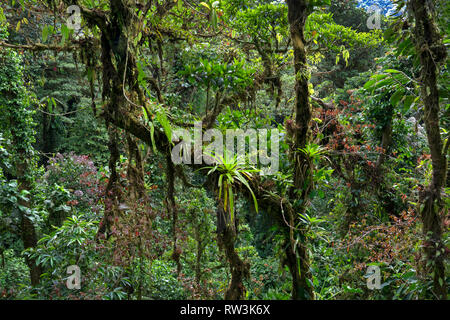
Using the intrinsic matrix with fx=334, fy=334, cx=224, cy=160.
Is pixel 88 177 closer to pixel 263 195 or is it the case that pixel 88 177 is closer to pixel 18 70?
pixel 18 70

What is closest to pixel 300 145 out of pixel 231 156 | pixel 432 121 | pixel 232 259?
pixel 231 156

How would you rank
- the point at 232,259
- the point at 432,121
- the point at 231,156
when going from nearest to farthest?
the point at 432,121
the point at 231,156
the point at 232,259

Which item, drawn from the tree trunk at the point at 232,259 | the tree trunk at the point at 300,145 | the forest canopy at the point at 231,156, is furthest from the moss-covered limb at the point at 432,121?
the tree trunk at the point at 232,259

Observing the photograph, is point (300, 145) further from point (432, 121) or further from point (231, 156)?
point (432, 121)

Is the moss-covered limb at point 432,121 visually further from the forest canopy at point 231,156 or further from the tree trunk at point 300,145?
the tree trunk at point 300,145

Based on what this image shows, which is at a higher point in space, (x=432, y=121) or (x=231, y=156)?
(x=432, y=121)

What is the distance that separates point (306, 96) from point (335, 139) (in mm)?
1924

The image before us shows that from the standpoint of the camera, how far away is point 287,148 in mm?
2461

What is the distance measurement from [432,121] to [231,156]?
1193mm

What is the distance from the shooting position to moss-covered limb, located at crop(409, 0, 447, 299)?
1.72 metres

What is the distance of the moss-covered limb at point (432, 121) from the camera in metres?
1.72

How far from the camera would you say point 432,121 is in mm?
1747

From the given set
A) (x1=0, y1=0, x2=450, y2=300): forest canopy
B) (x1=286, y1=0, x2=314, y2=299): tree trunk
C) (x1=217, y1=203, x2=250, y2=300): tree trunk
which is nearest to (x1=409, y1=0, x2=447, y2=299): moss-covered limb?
(x1=0, y1=0, x2=450, y2=300): forest canopy
